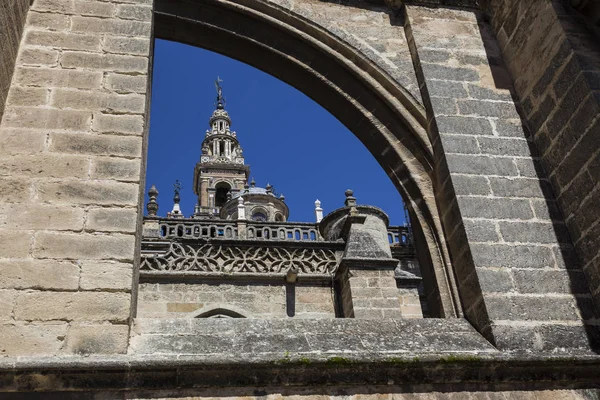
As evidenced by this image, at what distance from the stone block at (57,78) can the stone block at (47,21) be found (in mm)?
398

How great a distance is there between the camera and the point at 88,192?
3510mm

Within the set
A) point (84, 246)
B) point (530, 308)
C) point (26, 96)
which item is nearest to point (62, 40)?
point (26, 96)

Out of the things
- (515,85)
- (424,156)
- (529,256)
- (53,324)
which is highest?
(515,85)

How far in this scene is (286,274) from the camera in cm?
1005

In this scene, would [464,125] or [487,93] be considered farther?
[487,93]

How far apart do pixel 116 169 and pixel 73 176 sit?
0.82 ft

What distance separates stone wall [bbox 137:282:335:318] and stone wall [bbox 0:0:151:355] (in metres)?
Result: 5.93

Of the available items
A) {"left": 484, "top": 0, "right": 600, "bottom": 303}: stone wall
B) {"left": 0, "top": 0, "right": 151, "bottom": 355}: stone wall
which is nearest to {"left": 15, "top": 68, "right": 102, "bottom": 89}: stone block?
{"left": 0, "top": 0, "right": 151, "bottom": 355}: stone wall

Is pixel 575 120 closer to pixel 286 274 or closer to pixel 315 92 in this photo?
pixel 315 92

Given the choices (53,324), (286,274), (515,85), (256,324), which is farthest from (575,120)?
(286,274)

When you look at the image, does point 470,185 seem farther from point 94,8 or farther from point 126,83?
point 94,8

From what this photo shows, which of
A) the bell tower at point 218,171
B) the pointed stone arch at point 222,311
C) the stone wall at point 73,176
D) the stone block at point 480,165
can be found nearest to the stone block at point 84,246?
the stone wall at point 73,176

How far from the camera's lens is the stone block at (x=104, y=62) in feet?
13.2

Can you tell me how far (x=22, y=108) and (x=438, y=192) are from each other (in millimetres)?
2954
